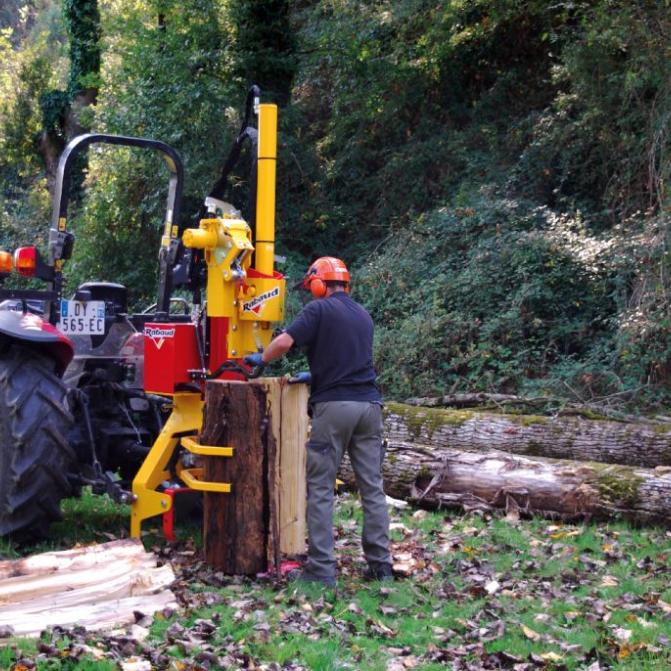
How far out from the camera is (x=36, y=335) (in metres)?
6.45

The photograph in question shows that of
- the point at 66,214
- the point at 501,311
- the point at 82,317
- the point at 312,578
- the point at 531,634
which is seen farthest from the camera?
the point at 501,311

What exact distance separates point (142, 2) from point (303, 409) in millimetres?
14495

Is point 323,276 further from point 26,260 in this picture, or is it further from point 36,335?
point 26,260

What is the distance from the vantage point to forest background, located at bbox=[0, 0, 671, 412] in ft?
42.6

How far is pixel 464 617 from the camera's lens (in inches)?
221

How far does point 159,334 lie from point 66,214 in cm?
114

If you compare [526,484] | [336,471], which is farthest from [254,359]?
[526,484]

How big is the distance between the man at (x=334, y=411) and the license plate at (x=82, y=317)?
1867mm

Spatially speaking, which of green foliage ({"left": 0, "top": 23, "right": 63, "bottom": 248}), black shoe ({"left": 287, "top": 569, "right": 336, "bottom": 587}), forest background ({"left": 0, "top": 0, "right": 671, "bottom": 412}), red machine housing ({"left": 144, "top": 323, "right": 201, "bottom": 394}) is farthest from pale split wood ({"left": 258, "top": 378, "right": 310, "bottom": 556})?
green foliage ({"left": 0, "top": 23, "right": 63, "bottom": 248})

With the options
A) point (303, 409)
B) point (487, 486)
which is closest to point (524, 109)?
point (487, 486)

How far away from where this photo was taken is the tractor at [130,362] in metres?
6.37

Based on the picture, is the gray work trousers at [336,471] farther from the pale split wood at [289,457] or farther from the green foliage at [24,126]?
the green foliage at [24,126]

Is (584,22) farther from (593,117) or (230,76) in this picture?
(230,76)

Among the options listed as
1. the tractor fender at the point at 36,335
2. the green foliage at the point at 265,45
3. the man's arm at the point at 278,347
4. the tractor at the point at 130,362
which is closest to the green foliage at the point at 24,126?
the green foliage at the point at 265,45
